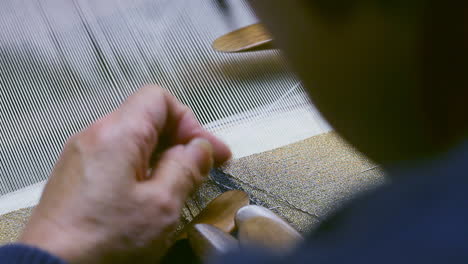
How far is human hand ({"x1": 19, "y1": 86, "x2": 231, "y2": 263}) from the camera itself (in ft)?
1.28

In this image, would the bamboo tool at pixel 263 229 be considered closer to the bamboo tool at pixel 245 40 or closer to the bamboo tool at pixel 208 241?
the bamboo tool at pixel 208 241

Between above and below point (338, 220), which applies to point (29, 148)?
below

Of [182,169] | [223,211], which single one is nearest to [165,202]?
[182,169]

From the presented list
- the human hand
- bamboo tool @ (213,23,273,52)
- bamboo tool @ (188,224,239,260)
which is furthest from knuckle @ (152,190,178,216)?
bamboo tool @ (213,23,273,52)

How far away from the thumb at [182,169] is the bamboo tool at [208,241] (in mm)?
140

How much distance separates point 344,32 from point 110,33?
1293 millimetres

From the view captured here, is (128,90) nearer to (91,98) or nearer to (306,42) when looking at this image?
(91,98)

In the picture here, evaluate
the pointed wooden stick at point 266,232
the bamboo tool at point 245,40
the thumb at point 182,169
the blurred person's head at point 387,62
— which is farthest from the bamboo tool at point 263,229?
the bamboo tool at point 245,40

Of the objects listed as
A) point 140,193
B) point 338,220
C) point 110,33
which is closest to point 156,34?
point 110,33

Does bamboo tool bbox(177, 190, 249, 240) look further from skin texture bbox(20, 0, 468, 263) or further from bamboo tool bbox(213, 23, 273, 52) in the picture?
bamboo tool bbox(213, 23, 273, 52)

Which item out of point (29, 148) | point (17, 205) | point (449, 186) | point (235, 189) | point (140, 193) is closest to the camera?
point (449, 186)

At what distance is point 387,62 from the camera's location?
26cm

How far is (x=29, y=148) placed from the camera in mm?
1187

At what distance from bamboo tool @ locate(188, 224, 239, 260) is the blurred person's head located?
0.98 ft
